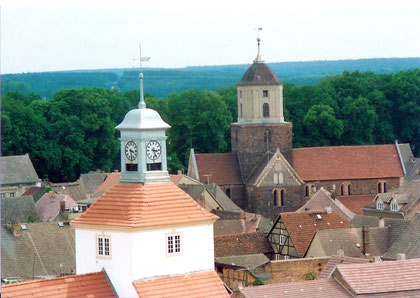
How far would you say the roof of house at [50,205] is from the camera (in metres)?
62.7

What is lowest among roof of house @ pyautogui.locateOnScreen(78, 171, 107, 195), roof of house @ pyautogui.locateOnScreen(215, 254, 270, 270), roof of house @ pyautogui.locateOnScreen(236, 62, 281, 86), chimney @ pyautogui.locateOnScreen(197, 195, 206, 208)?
roof of house @ pyautogui.locateOnScreen(78, 171, 107, 195)

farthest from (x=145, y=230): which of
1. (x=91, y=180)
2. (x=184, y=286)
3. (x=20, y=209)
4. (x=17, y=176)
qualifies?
(x=91, y=180)

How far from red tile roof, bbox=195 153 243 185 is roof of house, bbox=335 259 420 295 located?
35705 mm

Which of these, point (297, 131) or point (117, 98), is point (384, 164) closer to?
point (297, 131)

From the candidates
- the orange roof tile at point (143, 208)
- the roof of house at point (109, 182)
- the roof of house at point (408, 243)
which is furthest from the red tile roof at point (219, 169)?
the orange roof tile at point (143, 208)

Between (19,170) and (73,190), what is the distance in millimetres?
6315

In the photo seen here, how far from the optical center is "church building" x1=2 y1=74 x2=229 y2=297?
25922 mm

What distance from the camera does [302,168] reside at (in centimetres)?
7444

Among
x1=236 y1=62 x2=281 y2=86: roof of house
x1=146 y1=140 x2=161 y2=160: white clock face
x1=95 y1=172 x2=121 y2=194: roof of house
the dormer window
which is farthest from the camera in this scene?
x1=95 y1=172 x2=121 y2=194: roof of house

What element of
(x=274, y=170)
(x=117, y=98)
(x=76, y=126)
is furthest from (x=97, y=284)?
(x=117, y=98)

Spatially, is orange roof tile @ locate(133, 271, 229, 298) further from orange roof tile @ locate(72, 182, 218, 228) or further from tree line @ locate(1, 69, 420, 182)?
tree line @ locate(1, 69, 420, 182)

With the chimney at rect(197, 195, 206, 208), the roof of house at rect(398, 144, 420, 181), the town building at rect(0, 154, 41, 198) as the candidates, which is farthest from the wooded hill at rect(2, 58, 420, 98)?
the chimney at rect(197, 195, 206, 208)

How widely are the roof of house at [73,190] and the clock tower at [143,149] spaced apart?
45.5m

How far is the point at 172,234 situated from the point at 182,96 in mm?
67536
